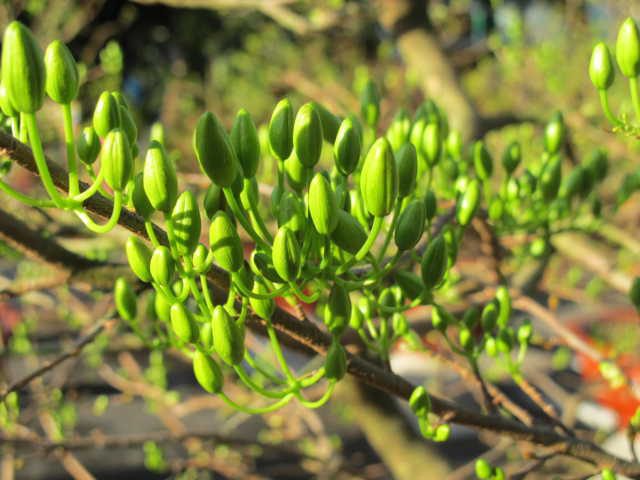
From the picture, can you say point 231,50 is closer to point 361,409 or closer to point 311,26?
point 311,26

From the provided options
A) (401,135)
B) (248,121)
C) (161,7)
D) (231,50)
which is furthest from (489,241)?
(161,7)

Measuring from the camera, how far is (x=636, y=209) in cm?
272

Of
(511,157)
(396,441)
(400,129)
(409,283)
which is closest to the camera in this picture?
(409,283)

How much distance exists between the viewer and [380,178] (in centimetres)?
58

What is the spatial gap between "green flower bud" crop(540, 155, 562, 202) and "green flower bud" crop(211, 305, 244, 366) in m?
0.63

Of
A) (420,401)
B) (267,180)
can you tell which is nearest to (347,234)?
(420,401)

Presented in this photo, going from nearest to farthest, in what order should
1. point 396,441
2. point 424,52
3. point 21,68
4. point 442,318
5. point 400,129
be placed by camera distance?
point 21,68 < point 442,318 < point 400,129 < point 396,441 < point 424,52

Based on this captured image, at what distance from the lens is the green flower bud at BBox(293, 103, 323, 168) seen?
61 cm

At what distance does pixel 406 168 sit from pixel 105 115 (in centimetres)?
29

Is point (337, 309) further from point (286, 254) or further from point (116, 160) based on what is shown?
point (116, 160)

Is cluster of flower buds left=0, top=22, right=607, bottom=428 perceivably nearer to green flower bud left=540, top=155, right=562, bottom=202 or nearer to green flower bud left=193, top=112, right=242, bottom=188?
green flower bud left=193, top=112, right=242, bottom=188

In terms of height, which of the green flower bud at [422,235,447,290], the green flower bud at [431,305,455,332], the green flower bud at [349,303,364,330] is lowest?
the green flower bud at [431,305,455,332]

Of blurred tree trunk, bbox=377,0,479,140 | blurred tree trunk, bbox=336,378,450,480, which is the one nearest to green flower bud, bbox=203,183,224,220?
blurred tree trunk, bbox=336,378,450,480

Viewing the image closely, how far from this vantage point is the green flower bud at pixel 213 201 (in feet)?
2.06
